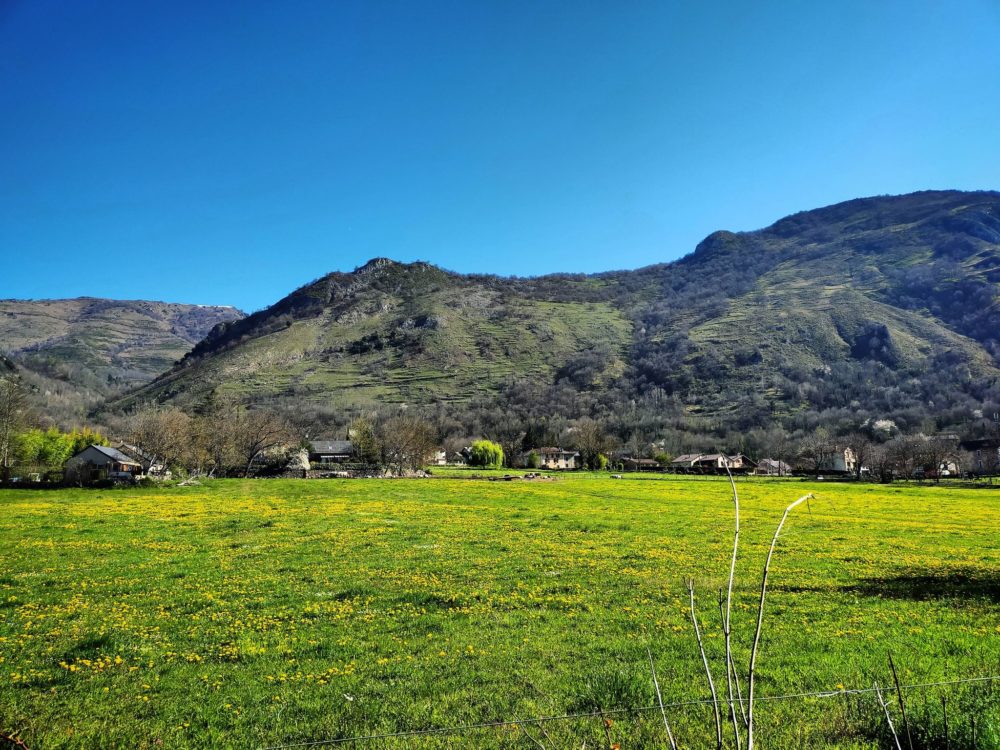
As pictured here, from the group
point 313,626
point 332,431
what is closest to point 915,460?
point 313,626

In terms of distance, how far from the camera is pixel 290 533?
2603 cm

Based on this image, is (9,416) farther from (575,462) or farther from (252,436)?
(575,462)

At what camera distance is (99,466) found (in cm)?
6819

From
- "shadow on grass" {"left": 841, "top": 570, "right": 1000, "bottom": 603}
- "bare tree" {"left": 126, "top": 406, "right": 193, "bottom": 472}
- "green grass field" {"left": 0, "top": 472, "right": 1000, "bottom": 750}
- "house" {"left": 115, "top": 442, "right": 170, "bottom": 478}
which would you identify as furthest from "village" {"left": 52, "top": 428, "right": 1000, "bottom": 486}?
"green grass field" {"left": 0, "top": 472, "right": 1000, "bottom": 750}

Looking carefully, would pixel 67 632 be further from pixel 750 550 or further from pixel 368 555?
pixel 750 550

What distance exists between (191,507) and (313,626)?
33.7 meters

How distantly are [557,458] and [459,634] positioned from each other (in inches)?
6187

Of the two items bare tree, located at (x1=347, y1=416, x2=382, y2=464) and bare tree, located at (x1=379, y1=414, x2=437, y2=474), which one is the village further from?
bare tree, located at (x1=379, y1=414, x2=437, y2=474)

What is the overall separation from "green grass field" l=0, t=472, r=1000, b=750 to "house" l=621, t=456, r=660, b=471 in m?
126

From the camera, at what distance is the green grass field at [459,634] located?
287 inches

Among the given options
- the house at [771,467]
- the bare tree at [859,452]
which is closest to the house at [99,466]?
the bare tree at [859,452]

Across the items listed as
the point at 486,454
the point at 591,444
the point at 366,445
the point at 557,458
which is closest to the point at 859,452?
the point at 591,444

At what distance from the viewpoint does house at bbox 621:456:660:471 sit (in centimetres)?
14812

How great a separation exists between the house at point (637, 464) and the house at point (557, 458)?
44.7ft
